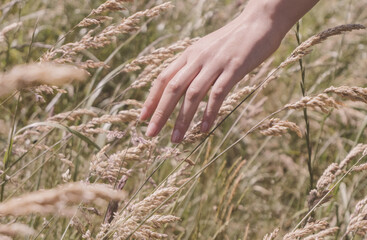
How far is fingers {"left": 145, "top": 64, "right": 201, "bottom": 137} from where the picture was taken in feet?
3.89

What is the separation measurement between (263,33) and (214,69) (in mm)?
180

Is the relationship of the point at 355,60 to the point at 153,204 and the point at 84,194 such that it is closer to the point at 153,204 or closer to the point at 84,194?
the point at 153,204

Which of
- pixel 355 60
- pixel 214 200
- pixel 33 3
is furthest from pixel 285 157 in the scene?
pixel 33 3

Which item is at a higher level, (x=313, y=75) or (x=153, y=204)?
(x=153, y=204)

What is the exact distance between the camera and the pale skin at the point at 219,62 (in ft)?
3.86

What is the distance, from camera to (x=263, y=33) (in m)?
1.21

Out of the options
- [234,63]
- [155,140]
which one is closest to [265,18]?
[234,63]

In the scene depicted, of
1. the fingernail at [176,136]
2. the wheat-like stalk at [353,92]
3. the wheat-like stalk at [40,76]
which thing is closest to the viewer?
the wheat-like stalk at [40,76]

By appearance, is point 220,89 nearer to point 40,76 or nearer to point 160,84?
point 160,84

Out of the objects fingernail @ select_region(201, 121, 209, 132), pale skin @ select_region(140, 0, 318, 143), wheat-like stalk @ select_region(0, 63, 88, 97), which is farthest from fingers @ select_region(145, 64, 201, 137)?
wheat-like stalk @ select_region(0, 63, 88, 97)

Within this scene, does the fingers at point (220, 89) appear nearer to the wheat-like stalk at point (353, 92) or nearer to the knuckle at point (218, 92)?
the knuckle at point (218, 92)

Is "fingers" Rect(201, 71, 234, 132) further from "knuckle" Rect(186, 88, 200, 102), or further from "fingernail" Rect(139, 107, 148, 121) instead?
"fingernail" Rect(139, 107, 148, 121)

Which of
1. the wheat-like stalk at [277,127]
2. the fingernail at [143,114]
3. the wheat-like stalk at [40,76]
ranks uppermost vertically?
the wheat-like stalk at [40,76]

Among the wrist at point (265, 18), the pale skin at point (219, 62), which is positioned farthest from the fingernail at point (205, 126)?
the wrist at point (265, 18)
